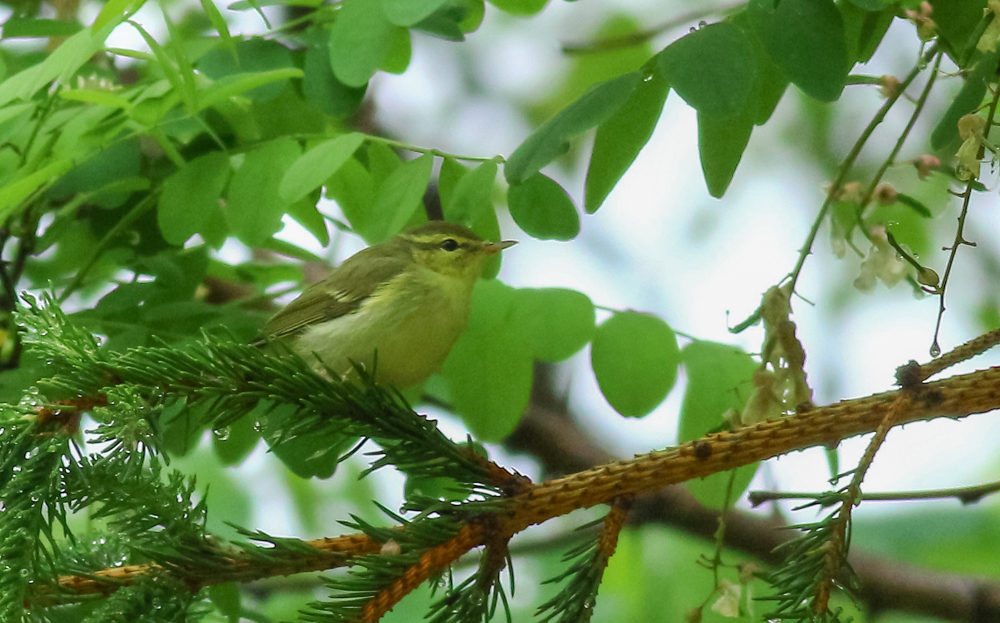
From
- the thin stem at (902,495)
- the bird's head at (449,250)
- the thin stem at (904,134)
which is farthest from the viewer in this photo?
the bird's head at (449,250)

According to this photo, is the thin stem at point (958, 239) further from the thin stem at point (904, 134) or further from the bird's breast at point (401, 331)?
the bird's breast at point (401, 331)

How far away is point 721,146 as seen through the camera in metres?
1.65

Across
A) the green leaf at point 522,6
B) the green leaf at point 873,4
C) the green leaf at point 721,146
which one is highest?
the green leaf at point 522,6

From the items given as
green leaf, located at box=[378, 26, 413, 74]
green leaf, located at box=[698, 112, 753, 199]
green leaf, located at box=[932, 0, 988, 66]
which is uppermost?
green leaf, located at box=[378, 26, 413, 74]

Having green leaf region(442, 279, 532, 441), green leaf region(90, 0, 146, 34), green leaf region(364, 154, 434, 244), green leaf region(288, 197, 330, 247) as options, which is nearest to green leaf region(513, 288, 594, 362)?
green leaf region(442, 279, 532, 441)

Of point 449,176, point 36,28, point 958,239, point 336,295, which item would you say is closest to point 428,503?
point 958,239

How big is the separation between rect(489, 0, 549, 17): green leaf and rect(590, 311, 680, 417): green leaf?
0.76m

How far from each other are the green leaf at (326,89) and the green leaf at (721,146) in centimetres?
84

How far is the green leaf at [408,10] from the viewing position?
5.86 feet

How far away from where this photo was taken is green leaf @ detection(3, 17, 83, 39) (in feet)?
7.46

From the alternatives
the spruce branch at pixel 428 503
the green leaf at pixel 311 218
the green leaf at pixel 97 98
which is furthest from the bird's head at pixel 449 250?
the spruce branch at pixel 428 503

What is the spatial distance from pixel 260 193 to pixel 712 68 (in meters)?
0.98

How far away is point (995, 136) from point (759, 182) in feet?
10.3

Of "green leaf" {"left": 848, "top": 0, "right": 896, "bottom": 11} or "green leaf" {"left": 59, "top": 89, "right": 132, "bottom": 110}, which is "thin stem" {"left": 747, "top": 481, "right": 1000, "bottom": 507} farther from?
"green leaf" {"left": 59, "top": 89, "right": 132, "bottom": 110}
